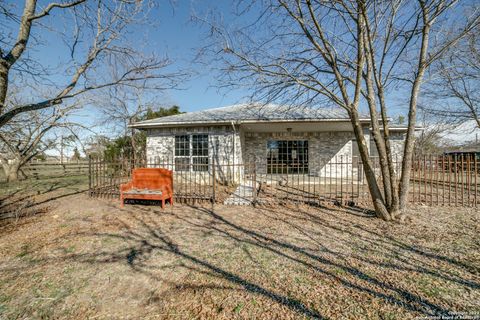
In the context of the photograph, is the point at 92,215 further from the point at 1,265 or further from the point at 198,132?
the point at 198,132

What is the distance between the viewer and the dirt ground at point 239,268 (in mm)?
2227

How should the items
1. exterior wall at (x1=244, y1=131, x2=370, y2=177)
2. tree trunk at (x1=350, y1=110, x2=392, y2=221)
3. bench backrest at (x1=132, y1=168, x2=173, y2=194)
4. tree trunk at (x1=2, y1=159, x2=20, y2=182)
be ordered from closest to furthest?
tree trunk at (x1=350, y1=110, x2=392, y2=221) < bench backrest at (x1=132, y1=168, x2=173, y2=194) < tree trunk at (x1=2, y1=159, x2=20, y2=182) < exterior wall at (x1=244, y1=131, x2=370, y2=177)

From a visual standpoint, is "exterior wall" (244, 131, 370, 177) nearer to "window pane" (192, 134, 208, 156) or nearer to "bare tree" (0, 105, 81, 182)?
"window pane" (192, 134, 208, 156)

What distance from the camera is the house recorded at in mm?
9703

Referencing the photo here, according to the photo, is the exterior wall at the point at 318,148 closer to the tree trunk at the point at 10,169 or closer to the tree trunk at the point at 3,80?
the tree trunk at the point at 3,80

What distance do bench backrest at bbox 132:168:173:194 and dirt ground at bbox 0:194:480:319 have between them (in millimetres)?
1665

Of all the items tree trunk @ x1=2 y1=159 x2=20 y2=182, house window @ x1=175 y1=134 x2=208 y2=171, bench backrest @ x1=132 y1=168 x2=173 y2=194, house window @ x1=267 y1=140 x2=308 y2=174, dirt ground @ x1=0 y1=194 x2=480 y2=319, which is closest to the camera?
dirt ground @ x1=0 y1=194 x2=480 y2=319

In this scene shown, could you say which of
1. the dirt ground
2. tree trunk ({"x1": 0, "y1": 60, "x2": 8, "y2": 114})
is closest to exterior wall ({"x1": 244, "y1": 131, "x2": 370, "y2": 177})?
the dirt ground

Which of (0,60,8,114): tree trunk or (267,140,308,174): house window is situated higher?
(0,60,8,114): tree trunk

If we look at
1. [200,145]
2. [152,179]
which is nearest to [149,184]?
[152,179]

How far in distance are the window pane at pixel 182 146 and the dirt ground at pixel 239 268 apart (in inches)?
230

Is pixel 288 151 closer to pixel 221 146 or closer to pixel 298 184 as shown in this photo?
pixel 221 146

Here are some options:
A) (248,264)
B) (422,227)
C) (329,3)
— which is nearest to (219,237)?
(248,264)

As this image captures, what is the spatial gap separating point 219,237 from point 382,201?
3993 mm
